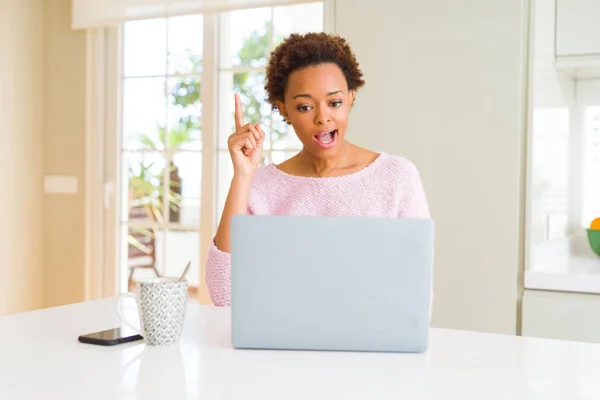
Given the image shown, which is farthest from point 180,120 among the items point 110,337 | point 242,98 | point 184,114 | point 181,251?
point 110,337

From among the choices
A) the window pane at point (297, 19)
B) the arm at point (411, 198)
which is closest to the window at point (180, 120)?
the window pane at point (297, 19)

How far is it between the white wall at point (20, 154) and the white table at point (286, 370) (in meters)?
2.67

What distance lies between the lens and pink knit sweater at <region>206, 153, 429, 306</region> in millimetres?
1891

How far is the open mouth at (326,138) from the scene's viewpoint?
1.82m

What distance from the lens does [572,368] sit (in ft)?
3.57

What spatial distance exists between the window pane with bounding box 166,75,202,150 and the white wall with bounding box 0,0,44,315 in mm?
747

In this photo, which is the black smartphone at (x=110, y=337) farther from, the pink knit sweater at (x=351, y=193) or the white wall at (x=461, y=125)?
the white wall at (x=461, y=125)

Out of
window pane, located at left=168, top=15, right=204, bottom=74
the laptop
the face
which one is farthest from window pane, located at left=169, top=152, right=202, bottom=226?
the laptop

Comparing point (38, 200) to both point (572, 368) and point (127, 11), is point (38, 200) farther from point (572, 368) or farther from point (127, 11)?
point (572, 368)

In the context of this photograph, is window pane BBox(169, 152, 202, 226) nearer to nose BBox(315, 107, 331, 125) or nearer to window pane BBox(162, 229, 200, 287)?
window pane BBox(162, 229, 200, 287)

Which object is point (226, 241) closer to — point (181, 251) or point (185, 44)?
point (181, 251)

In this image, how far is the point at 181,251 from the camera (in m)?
3.81

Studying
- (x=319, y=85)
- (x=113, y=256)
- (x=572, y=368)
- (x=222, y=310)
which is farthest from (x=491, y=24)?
(x=113, y=256)

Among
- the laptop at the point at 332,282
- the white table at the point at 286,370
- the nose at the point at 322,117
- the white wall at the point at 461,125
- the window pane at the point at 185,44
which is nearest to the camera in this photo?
the white table at the point at 286,370
